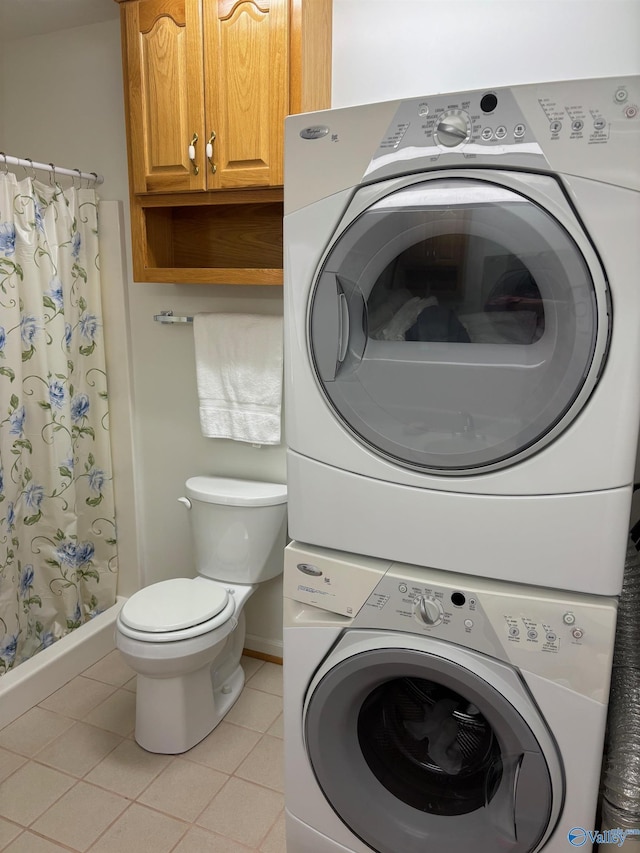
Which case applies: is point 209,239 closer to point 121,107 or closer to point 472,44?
point 121,107

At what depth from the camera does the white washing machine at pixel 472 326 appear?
3.55 feet

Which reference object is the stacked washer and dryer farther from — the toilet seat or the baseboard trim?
the baseboard trim

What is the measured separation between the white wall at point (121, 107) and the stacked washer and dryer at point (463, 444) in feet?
2.18

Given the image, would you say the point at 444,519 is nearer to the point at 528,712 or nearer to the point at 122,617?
the point at 528,712

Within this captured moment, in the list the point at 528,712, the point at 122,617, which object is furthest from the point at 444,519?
the point at 122,617

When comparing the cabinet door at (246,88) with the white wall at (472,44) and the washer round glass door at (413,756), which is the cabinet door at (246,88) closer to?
the white wall at (472,44)

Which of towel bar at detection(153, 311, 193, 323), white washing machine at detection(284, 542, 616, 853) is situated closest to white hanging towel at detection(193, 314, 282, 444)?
towel bar at detection(153, 311, 193, 323)

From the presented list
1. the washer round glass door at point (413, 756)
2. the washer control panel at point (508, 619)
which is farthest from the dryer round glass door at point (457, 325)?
the washer round glass door at point (413, 756)

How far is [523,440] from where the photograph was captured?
1.18 meters

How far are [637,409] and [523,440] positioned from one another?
7.8 inches

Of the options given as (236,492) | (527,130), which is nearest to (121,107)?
(236,492)

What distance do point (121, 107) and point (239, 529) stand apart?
1549 millimetres

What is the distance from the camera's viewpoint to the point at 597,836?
1.31m

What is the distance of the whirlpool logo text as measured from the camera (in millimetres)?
1224
